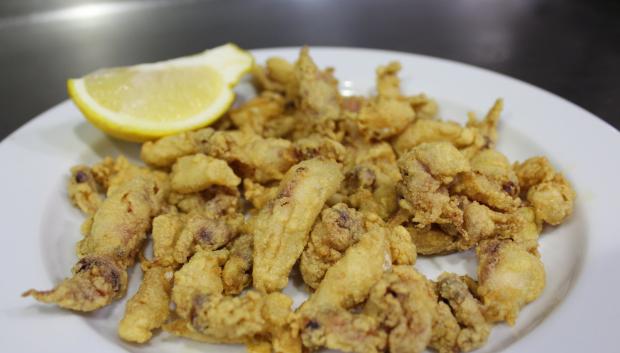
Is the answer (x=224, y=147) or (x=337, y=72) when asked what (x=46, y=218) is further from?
(x=337, y=72)

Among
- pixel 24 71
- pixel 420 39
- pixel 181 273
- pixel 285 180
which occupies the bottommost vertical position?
pixel 24 71

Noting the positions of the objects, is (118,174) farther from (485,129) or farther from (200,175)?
(485,129)

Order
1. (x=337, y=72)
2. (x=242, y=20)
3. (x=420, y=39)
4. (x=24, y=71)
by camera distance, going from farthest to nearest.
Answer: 1. (x=242, y=20)
2. (x=420, y=39)
3. (x=24, y=71)
4. (x=337, y=72)

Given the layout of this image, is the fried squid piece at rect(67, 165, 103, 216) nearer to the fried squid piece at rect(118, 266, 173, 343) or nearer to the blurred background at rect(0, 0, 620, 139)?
the fried squid piece at rect(118, 266, 173, 343)

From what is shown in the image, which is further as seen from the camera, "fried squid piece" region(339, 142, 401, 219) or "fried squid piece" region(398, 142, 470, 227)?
"fried squid piece" region(339, 142, 401, 219)

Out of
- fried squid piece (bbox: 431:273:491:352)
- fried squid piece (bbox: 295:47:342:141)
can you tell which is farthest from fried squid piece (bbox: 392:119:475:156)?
fried squid piece (bbox: 431:273:491:352)

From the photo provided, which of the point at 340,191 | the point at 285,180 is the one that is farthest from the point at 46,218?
the point at 340,191
